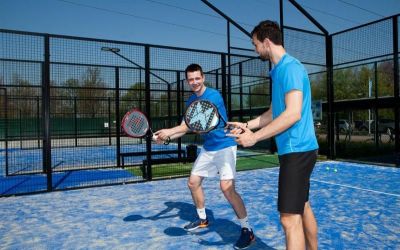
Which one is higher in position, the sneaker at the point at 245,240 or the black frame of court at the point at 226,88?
the black frame of court at the point at 226,88

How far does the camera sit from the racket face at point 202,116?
3.45 m

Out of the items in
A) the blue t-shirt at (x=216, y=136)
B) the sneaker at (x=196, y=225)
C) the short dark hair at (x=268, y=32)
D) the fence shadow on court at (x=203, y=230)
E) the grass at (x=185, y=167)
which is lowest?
the fence shadow on court at (x=203, y=230)

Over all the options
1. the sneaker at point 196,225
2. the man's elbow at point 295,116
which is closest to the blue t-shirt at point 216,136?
the sneaker at point 196,225

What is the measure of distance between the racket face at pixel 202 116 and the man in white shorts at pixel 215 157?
513mm

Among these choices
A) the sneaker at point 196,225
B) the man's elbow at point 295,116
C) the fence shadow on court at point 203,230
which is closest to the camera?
the man's elbow at point 295,116

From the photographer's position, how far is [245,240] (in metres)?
3.90

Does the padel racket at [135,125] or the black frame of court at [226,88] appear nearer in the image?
the padel racket at [135,125]

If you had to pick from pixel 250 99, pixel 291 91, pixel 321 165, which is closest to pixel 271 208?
pixel 291 91

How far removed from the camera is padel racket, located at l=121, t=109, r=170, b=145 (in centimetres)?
399

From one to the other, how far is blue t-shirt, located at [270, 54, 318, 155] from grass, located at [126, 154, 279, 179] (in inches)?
261

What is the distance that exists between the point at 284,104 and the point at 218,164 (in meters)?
1.85

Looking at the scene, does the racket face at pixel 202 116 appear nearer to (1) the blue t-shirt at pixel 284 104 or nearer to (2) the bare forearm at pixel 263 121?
(2) the bare forearm at pixel 263 121

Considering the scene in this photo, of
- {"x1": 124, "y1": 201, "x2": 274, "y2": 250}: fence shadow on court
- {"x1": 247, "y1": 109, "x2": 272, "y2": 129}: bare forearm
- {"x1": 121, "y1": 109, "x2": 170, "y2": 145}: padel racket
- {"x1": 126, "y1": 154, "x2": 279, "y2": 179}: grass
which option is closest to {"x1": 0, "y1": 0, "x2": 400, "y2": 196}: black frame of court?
{"x1": 126, "y1": 154, "x2": 279, "y2": 179}: grass

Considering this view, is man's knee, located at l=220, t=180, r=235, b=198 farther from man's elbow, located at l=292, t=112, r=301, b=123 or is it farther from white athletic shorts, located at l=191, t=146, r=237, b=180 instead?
man's elbow, located at l=292, t=112, r=301, b=123
